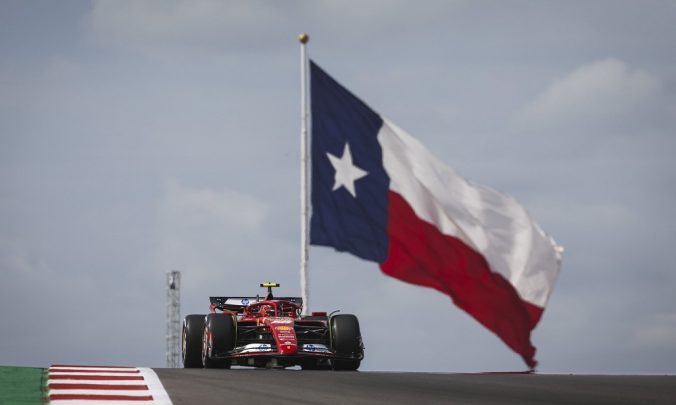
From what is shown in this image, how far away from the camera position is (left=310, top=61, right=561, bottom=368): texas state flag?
16.6m

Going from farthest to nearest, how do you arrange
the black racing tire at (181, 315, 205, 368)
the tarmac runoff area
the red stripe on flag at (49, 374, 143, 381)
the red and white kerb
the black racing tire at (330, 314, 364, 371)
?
the black racing tire at (181, 315, 205, 368), the black racing tire at (330, 314, 364, 371), the red stripe on flag at (49, 374, 143, 381), the tarmac runoff area, the red and white kerb

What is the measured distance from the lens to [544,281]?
16.6 metres

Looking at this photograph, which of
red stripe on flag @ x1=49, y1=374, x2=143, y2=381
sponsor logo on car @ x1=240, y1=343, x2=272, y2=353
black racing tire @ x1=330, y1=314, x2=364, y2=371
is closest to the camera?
red stripe on flag @ x1=49, y1=374, x2=143, y2=381

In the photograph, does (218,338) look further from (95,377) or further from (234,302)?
(95,377)

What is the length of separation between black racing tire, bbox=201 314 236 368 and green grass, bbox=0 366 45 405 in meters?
6.40

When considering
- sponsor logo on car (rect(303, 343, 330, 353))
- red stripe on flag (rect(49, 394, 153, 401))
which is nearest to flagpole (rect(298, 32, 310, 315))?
sponsor logo on car (rect(303, 343, 330, 353))

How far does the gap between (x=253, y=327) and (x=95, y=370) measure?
21.3 ft

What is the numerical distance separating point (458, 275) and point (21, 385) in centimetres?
628

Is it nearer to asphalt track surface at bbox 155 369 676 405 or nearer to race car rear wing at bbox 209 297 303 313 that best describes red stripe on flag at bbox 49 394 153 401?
asphalt track surface at bbox 155 369 676 405

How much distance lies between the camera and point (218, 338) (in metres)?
23.9

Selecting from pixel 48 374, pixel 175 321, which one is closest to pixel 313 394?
pixel 48 374

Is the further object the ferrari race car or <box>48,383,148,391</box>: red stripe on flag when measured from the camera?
the ferrari race car

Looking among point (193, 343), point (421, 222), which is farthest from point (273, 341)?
point (421, 222)

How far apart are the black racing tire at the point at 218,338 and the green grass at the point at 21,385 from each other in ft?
21.0
